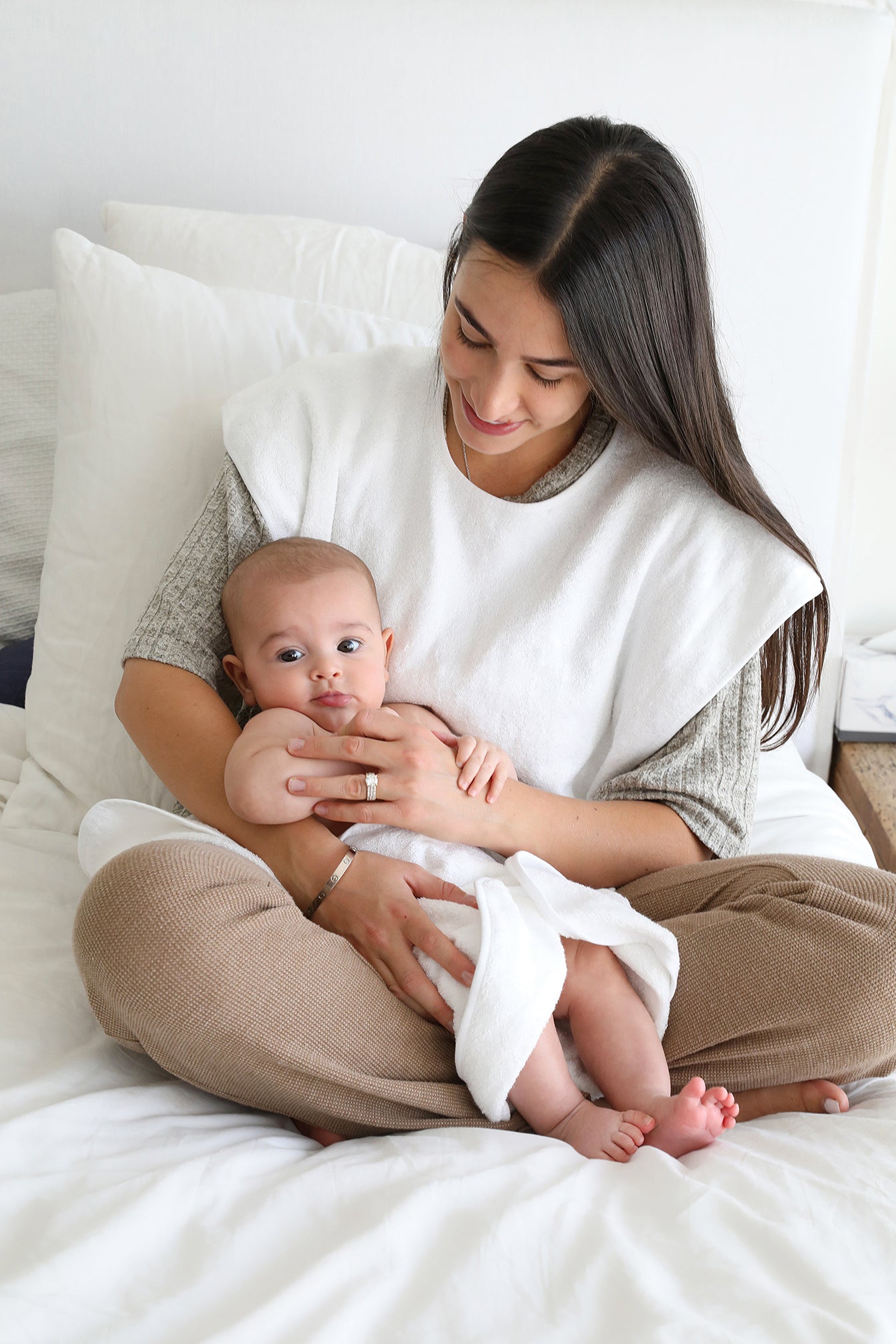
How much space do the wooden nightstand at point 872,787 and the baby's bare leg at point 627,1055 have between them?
2.88ft

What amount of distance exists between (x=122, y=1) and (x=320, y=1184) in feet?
6.20

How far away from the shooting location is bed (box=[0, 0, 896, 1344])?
0.75 metres

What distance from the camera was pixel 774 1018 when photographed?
1.04 m

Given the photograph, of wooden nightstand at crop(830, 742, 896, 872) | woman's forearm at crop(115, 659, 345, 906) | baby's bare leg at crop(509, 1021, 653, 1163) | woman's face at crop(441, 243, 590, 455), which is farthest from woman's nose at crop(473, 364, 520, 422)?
wooden nightstand at crop(830, 742, 896, 872)

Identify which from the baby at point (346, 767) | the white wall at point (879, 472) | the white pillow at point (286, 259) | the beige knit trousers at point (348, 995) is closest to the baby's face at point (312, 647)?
the baby at point (346, 767)

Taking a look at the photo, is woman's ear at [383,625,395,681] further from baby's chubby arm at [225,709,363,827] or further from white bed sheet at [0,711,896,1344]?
white bed sheet at [0,711,896,1344]

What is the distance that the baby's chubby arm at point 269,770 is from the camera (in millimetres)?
1132

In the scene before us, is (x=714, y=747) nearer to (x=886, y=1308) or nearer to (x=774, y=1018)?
(x=774, y=1018)

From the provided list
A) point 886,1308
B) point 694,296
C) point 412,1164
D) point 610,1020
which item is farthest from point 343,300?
point 886,1308

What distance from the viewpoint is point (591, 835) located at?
123 cm

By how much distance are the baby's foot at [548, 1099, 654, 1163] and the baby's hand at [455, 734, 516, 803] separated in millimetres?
330

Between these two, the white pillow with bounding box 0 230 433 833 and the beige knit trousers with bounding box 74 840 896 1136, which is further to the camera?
the white pillow with bounding box 0 230 433 833

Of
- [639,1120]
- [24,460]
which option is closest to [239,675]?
[639,1120]

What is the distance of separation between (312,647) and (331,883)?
0.85 feet
